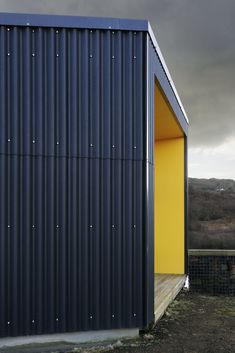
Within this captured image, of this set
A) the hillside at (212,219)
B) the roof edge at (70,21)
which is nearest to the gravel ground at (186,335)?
the roof edge at (70,21)

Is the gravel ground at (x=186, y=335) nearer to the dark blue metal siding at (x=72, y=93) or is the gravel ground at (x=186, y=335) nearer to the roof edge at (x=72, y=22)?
the dark blue metal siding at (x=72, y=93)

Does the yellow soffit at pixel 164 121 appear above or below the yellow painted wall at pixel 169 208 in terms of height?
above

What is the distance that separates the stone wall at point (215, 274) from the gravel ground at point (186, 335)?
1.39 metres

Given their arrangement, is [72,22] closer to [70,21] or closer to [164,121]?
[70,21]

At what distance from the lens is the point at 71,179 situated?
5156 millimetres

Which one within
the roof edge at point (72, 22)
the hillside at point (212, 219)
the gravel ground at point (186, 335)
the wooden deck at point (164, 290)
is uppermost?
the roof edge at point (72, 22)

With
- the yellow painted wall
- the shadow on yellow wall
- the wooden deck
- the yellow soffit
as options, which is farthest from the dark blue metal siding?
the yellow painted wall

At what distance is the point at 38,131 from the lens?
507 cm

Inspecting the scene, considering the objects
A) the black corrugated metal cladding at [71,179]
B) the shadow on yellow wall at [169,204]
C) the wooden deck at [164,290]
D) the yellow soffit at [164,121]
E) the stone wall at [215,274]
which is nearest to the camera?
the black corrugated metal cladding at [71,179]

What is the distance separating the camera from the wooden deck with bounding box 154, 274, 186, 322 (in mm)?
6410

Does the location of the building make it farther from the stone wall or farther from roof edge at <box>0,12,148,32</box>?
the stone wall

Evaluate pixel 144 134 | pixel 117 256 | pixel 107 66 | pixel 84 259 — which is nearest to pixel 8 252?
pixel 84 259

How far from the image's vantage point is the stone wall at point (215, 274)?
943 cm

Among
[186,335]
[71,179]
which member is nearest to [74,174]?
[71,179]
